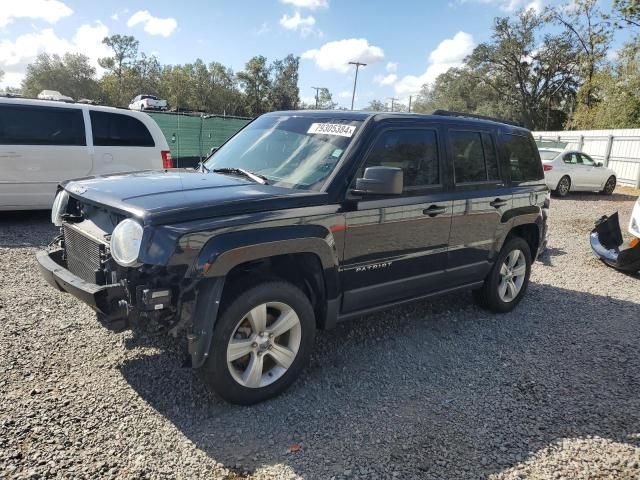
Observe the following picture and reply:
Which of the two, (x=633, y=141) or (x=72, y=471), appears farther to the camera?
(x=633, y=141)

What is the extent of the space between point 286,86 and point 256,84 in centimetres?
418

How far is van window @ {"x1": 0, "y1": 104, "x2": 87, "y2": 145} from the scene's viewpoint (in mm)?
7367

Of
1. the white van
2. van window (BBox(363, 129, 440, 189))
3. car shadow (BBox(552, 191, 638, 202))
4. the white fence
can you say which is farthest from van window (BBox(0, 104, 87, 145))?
the white fence

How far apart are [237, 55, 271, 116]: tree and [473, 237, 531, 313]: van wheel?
204ft

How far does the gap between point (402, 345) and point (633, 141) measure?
20.0 meters

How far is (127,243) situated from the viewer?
2.72 meters

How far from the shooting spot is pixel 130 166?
841cm

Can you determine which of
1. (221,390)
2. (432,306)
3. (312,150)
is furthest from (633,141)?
(221,390)

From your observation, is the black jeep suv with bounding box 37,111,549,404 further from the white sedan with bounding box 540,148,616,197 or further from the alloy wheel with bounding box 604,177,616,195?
the alloy wheel with bounding box 604,177,616,195

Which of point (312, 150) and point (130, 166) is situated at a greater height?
point (312, 150)

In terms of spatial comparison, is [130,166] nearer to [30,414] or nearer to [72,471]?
[30,414]

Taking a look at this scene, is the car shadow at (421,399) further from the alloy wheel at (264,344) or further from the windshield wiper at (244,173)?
the windshield wiper at (244,173)

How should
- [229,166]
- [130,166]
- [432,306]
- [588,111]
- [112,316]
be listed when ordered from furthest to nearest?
[588,111] → [130,166] → [432,306] → [229,166] → [112,316]

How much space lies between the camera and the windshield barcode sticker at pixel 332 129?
3.69 metres
